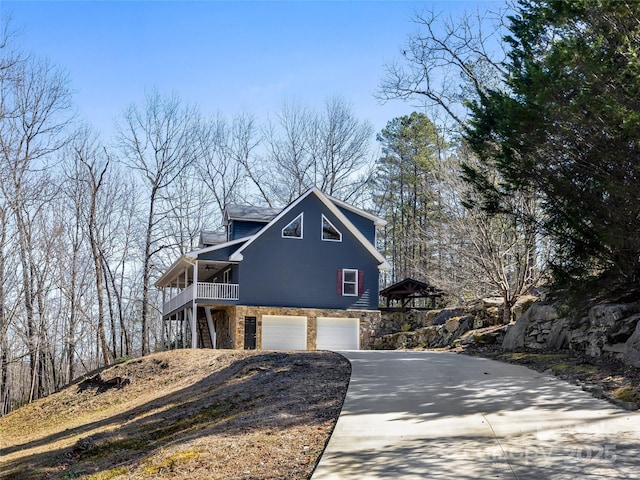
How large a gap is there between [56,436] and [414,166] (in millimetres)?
30808

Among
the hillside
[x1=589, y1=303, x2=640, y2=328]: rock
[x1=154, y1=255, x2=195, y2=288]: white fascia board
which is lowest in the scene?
the hillside

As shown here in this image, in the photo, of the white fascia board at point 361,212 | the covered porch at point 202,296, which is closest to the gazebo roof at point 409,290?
the white fascia board at point 361,212

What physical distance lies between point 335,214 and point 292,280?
3.48 metres

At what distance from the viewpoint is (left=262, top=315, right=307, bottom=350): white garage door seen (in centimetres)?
2673

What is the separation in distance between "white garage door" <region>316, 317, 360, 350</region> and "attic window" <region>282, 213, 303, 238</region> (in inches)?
148

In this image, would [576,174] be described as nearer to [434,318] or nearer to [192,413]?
[192,413]

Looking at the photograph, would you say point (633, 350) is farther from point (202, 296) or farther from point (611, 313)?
point (202, 296)

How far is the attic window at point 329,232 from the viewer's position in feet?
92.9

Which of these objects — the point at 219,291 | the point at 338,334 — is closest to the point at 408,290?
the point at 338,334

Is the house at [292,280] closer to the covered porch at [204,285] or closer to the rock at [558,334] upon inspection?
the covered porch at [204,285]

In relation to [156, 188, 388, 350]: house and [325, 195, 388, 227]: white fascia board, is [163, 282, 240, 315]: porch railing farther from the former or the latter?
[325, 195, 388, 227]: white fascia board

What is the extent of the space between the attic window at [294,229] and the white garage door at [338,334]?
12.3 feet

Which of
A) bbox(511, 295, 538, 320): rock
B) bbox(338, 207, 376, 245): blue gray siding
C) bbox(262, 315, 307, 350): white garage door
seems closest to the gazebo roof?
bbox(338, 207, 376, 245): blue gray siding

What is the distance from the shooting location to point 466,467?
21.9 ft
